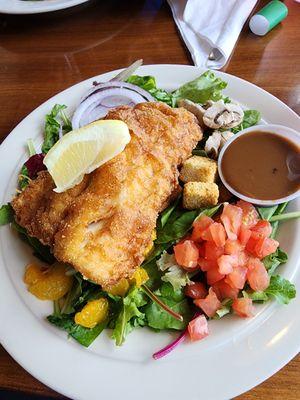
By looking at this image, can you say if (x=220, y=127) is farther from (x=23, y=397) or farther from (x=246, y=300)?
(x=23, y=397)

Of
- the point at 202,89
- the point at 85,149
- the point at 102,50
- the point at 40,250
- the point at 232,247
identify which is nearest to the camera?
the point at 85,149

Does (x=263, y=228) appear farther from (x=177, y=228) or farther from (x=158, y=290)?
(x=158, y=290)

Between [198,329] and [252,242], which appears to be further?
[252,242]

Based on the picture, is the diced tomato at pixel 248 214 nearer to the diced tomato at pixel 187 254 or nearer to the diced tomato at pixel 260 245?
the diced tomato at pixel 260 245

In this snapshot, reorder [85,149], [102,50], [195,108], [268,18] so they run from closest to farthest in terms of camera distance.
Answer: [85,149]
[195,108]
[268,18]
[102,50]

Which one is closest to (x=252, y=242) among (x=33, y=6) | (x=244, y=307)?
(x=244, y=307)

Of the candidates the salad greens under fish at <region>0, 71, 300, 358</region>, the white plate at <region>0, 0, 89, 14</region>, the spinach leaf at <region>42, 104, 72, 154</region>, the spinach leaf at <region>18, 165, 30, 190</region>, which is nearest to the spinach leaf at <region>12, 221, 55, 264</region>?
the salad greens under fish at <region>0, 71, 300, 358</region>

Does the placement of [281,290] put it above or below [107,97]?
below

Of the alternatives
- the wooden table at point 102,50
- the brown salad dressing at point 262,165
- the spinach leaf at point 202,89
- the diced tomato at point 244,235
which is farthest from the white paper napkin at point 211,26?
the diced tomato at point 244,235
